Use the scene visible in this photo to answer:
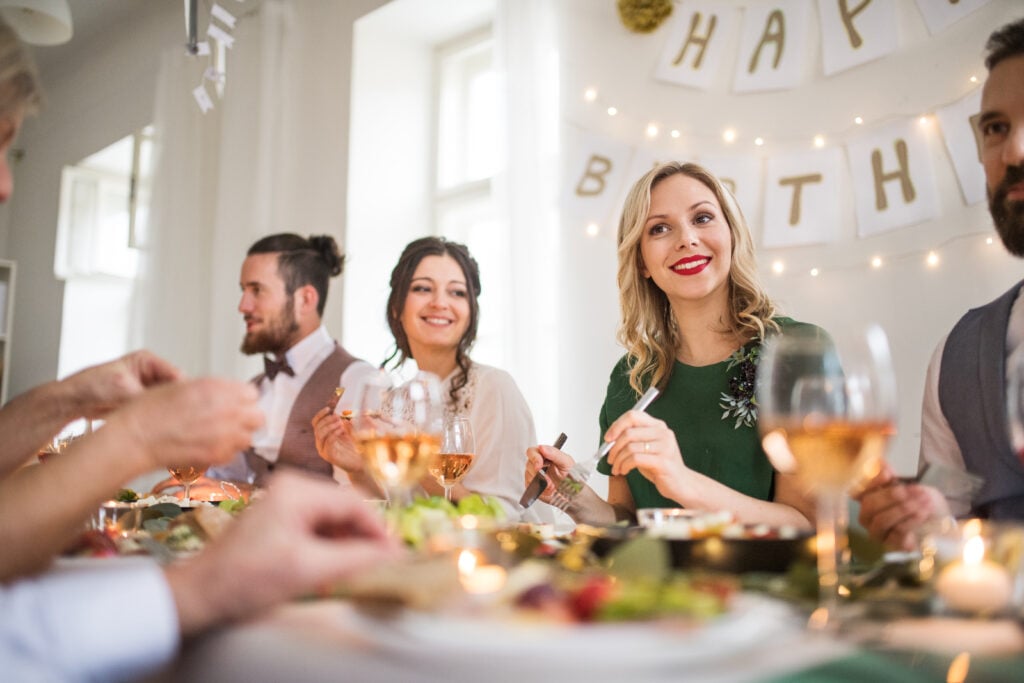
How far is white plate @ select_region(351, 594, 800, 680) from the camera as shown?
1.35 ft

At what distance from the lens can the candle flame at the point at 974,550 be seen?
65cm

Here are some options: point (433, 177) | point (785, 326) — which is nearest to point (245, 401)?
point (785, 326)

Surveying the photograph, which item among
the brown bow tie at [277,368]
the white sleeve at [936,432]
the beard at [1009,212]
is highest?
the beard at [1009,212]

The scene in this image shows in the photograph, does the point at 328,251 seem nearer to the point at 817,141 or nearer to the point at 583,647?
the point at 817,141

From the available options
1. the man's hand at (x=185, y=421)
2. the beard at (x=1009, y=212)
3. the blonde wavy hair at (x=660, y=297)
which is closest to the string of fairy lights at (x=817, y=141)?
the beard at (x=1009, y=212)

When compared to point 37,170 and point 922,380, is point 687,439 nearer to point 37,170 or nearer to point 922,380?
point 922,380

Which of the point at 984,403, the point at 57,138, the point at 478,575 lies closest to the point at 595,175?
the point at 984,403

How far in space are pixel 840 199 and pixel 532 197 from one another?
3.63ft

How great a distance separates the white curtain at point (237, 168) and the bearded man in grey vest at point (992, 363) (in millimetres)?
3002

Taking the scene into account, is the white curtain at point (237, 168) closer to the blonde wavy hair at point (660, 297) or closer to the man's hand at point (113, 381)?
the blonde wavy hair at point (660, 297)

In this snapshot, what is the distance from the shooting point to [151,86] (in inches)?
217

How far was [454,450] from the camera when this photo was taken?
4.59 feet

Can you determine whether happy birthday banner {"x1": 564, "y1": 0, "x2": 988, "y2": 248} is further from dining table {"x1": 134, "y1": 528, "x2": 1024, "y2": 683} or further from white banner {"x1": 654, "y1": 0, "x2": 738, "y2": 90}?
dining table {"x1": 134, "y1": 528, "x2": 1024, "y2": 683}

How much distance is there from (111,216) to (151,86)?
1.15m
